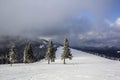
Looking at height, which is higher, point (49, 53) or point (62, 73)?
point (49, 53)

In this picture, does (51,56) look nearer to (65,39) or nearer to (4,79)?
(65,39)

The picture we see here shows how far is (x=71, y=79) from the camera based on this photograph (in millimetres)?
26953

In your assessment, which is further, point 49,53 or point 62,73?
point 49,53

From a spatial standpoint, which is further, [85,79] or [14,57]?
[14,57]

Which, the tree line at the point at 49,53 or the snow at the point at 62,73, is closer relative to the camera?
the snow at the point at 62,73

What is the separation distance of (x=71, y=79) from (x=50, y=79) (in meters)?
3.33

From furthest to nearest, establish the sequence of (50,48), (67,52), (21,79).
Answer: (50,48), (67,52), (21,79)

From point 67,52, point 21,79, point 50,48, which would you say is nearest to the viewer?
point 21,79

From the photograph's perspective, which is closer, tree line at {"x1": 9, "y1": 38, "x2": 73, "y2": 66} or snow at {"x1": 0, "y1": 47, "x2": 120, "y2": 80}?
snow at {"x1": 0, "y1": 47, "x2": 120, "y2": 80}

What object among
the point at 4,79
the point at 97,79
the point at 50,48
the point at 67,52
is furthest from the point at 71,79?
the point at 50,48

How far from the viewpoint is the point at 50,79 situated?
26750 millimetres

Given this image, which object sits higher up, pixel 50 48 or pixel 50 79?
pixel 50 48

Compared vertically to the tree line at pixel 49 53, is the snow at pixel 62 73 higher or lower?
lower

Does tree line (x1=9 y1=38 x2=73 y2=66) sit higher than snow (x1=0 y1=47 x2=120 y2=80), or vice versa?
tree line (x1=9 y1=38 x2=73 y2=66)
